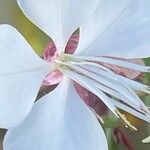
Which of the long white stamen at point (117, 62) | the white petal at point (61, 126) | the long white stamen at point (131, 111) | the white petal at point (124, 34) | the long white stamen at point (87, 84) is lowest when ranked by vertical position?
the white petal at point (61, 126)

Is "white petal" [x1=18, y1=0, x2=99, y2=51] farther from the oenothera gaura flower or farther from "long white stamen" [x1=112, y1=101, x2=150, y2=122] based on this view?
"long white stamen" [x1=112, y1=101, x2=150, y2=122]

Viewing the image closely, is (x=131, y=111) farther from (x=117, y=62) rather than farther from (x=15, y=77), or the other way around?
(x=15, y=77)

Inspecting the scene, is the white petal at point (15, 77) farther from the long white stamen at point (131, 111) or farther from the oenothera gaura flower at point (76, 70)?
the long white stamen at point (131, 111)

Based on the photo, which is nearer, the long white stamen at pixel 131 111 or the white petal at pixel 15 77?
the white petal at pixel 15 77

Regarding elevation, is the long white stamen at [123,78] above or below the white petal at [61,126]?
above

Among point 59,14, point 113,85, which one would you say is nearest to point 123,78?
point 113,85

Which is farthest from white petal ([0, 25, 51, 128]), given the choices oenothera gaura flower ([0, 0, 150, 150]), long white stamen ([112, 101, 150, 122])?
long white stamen ([112, 101, 150, 122])

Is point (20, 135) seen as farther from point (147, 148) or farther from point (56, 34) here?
point (147, 148)

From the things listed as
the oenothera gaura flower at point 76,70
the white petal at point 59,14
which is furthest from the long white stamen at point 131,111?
the white petal at point 59,14
